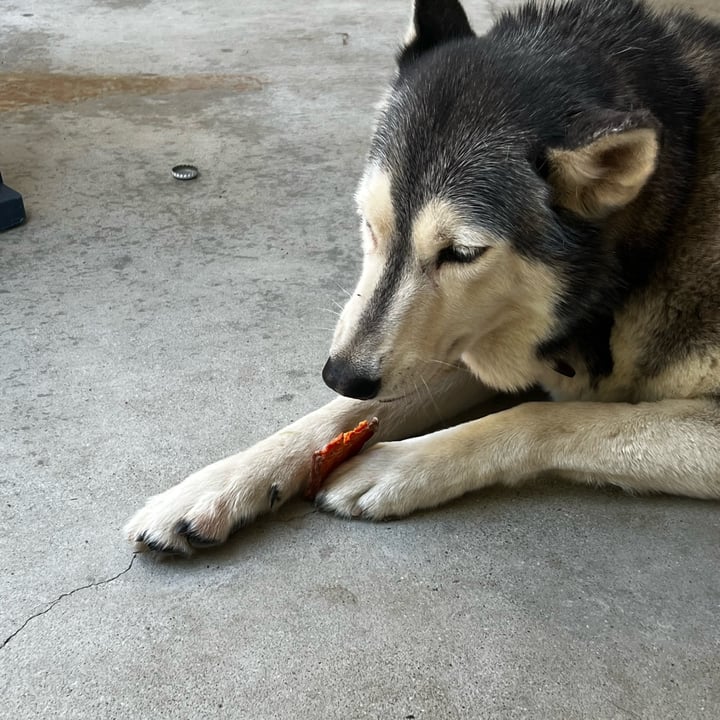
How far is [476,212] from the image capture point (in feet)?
6.30

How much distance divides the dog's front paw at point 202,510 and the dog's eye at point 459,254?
0.75 metres

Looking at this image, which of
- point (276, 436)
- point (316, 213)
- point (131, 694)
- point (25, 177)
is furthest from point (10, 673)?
point (25, 177)

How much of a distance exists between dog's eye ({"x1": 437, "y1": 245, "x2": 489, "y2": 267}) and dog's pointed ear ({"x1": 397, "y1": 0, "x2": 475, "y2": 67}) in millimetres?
685

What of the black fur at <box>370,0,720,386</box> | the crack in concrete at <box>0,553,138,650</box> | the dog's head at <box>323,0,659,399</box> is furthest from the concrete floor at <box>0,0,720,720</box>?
the black fur at <box>370,0,720,386</box>

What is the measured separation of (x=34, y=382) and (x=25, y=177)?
1869 millimetres

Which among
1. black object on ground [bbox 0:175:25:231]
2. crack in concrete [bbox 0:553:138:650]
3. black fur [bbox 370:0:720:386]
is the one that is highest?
black fur [bbox 370:0:720:386]

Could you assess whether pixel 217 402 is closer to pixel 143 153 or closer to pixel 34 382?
pixel 34 382

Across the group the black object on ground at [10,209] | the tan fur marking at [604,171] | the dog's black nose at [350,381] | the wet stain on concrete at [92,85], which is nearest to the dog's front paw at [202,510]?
the dog's black nose at [350,381]

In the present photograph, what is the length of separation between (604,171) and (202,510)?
4.17ft

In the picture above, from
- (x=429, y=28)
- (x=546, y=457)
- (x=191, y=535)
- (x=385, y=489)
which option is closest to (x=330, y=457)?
(x=385, y=489)

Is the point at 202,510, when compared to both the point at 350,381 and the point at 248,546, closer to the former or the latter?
the point at 248,546

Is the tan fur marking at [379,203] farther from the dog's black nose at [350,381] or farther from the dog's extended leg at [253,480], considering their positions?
the dog's extended leg at [253,480]

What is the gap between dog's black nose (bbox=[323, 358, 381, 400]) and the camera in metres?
1.97

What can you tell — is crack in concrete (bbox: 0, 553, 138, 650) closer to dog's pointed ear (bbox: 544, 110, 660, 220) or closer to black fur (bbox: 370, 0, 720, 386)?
black fur (bbox: 370, 0, 720, 386)
